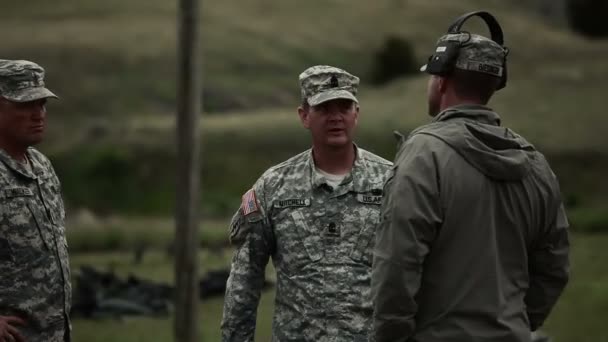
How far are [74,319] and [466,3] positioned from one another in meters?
42.2

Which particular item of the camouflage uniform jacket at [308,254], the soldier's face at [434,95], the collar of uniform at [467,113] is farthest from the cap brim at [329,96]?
the collar of uniform at [467,113]

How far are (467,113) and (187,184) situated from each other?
7.21 m

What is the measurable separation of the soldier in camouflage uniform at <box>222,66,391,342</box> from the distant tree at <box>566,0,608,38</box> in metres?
40.4

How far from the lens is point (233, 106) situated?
31.7m

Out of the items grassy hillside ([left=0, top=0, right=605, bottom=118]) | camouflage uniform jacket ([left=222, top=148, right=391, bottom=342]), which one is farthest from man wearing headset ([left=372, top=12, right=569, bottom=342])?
grassy hillside ([left=0, top=0, right=605, bottom=118])

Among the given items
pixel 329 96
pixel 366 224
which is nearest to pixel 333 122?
pixel 329 96

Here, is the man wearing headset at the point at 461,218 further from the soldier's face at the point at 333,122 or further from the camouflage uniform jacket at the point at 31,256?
the camouflage uniform jacket at the point at 31,256

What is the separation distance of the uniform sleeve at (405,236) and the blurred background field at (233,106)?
24.6ft

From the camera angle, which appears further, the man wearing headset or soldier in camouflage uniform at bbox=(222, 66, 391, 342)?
soldier in camouflage uniform at bbox=(222, 66, 391, 342)

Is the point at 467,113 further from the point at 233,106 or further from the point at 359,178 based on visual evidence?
the point at 233,106

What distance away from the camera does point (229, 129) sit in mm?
26203

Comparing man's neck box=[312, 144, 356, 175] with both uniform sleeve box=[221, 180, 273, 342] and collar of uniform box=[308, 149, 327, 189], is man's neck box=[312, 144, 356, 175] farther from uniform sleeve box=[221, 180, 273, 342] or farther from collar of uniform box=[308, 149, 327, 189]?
uniform sleeve box=[221, 180, 273, 342]

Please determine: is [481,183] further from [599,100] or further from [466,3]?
[466,3]

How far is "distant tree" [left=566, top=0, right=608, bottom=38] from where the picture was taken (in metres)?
45.5
